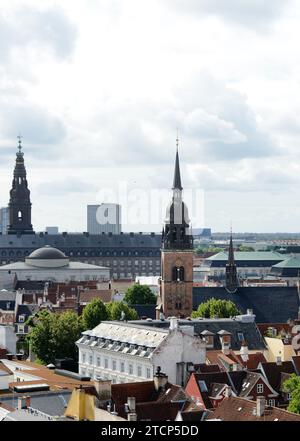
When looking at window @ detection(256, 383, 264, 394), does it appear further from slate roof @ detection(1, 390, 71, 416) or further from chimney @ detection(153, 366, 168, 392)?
slate roof @ detection(1, 390, 71, 416)

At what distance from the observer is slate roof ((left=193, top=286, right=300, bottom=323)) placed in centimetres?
11831

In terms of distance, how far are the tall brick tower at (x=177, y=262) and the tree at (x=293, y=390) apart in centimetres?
5409

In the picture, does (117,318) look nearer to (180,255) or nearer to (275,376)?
(180,255)

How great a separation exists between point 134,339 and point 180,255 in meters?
44.7

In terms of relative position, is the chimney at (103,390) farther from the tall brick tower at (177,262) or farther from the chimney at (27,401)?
the tall brick tower at (177,262)

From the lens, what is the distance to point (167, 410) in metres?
54.5

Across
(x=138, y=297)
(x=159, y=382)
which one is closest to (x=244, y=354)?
(x=159, y=382)

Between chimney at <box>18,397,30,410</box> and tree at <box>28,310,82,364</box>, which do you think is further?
tree at <box>28,310,82,364</box>

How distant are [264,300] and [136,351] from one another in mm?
48006

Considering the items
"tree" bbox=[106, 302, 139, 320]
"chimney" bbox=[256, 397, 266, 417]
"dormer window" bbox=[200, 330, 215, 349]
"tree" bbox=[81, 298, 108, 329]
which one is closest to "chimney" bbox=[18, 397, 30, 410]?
"chimney" bbox=[256, 397, 266, 417]

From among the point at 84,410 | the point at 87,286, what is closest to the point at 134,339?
the point at 84,410

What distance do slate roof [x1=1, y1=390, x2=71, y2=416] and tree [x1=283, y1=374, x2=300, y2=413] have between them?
13651 mm

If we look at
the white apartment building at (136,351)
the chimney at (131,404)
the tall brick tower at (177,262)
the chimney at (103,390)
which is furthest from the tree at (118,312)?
the chimney at (131,404)

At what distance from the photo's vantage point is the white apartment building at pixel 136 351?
7131cm
